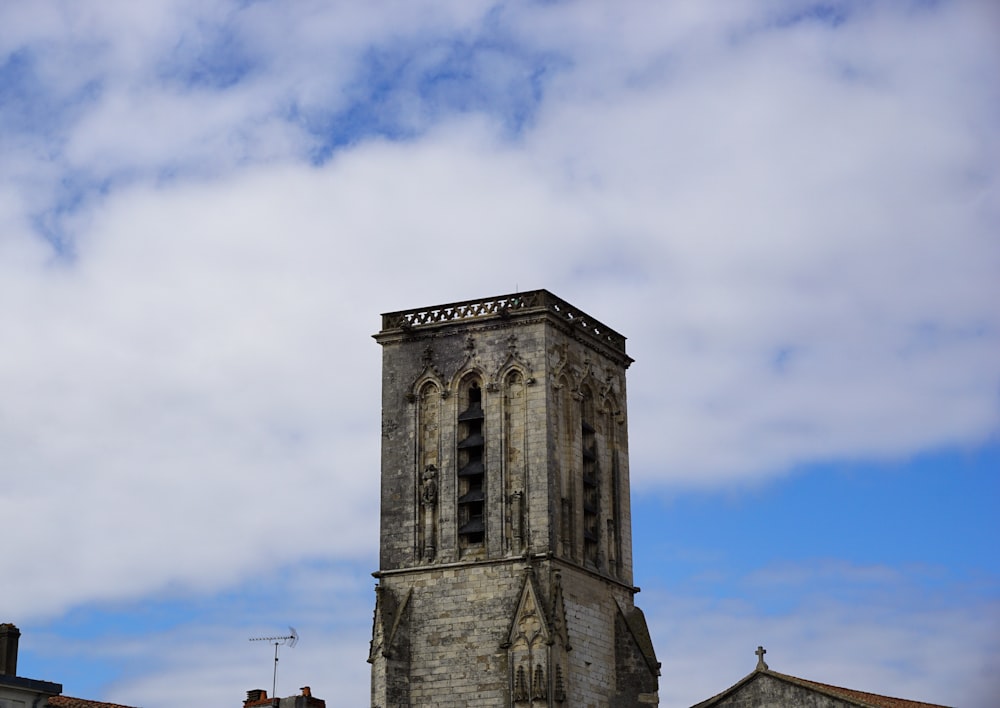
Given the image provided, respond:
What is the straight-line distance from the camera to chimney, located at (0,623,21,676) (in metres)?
46.4

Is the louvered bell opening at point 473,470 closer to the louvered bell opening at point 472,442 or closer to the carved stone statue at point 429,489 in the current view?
the louvered bell opening at point 472,442

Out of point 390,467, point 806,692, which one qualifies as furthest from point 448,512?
point 806,692

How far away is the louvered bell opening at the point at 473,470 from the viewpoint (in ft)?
171

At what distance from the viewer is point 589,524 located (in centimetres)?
5353

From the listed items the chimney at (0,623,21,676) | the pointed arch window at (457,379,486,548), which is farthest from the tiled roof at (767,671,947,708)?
the chimney at (0,623,21,676)

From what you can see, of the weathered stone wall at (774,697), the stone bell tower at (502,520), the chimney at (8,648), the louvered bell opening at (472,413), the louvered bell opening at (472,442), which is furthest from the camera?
the louvered bell opening at (472,413)

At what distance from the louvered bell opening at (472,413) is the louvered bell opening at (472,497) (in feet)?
6.57

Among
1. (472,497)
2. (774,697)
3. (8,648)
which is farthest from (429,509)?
(8,648)

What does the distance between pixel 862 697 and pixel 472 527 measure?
1118 centimetres

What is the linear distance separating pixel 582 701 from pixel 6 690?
48.7 feet

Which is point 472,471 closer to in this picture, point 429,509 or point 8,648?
point 429,509

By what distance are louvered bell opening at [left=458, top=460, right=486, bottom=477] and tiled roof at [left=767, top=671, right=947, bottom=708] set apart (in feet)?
30.9

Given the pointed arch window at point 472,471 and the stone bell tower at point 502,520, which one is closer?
the stone bell tower at point 502,520

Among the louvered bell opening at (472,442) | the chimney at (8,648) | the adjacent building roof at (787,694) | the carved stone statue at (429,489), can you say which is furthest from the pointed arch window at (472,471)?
the chimney at (8,648)
